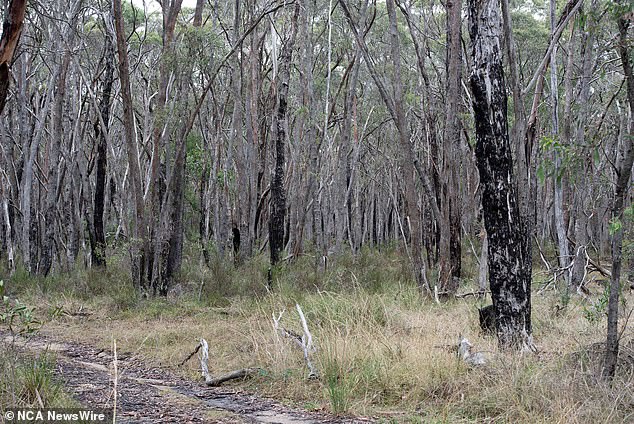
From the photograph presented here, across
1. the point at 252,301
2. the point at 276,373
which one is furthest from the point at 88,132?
the point at 276,373

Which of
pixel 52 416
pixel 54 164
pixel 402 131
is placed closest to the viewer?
pixel 52 416

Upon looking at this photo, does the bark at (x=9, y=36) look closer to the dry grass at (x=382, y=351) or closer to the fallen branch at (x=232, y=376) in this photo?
the fallen branch at (x=232, y=376)

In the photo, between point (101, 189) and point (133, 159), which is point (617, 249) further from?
point (101, 189)

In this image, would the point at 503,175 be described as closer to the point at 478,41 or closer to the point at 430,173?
the point at 478,41

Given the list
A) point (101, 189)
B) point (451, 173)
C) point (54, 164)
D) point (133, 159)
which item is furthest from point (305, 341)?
point (101, 189)

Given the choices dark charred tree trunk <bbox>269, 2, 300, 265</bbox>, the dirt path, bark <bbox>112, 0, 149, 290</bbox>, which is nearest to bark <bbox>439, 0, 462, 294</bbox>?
dark charred tree trunk <bbox>269, 2, 300, 265</bbox>

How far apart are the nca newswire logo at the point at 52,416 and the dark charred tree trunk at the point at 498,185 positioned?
378 centimetres

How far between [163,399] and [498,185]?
3555 millimetres

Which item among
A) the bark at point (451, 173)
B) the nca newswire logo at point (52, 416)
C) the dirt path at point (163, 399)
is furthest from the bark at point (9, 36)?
the bark at point (451, 173)

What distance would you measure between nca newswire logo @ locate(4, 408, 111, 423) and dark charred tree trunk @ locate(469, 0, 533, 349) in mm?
3776

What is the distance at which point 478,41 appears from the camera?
6148 millimetres

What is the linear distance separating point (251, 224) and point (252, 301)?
19.8ft

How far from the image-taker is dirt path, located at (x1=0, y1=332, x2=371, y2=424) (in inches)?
180

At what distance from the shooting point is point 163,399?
502 cm
